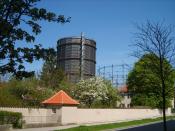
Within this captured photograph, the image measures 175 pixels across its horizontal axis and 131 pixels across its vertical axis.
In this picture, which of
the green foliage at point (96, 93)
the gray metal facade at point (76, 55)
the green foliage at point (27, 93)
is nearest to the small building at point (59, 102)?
Answer: the green foliage at point (27, 93)

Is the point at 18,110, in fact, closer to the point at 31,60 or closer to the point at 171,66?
the point at 171,66

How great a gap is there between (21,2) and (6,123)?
2094 cm

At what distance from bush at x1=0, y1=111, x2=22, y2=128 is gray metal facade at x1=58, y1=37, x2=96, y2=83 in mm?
85274

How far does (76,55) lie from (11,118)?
9377cm

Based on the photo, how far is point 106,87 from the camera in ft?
216

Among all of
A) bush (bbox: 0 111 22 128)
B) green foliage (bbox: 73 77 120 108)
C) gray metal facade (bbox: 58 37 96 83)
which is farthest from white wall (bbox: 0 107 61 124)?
gray metal facade (bbox: 58 37 96 83)

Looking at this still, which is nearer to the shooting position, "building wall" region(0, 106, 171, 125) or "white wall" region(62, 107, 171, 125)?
"building wall" region(0, 106, 171, 125)

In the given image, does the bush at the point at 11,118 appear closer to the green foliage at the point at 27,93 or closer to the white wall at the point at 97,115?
the white wall at the point at 97,115

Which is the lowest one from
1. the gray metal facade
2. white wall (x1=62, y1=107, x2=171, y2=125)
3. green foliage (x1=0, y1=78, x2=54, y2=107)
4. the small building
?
white wall (x1=62, y1=107, x2=171, y2=125)

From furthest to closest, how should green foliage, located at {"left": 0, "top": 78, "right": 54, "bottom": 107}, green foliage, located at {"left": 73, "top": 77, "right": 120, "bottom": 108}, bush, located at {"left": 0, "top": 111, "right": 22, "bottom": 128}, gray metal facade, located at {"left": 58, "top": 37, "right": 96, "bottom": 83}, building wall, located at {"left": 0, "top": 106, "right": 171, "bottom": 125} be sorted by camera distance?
gray metal facade, located at {"left": 58, "top": 37, "right": 96, "bottom": 83} → green foliage, located at {"left": 73, "top": 77, "right": 120, "bottom": 108} → green foliage, located at {"left": 0, "top": 78, "right": 54, "bottom": 107} → building wall, located at {"left": 0, "top": 106, "right": 171, "bottom": 125} → bush, located at {"left": 0, "top": 111, "right": 22, "bottom": 128}

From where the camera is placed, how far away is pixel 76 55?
125375mm

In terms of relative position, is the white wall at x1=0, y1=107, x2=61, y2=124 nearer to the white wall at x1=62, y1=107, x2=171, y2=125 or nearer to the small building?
the white wall at x1=62, y1=107, x2=171, y2=125

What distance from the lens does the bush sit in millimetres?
30809

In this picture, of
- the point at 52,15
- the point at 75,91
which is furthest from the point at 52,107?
the point at 52,15
